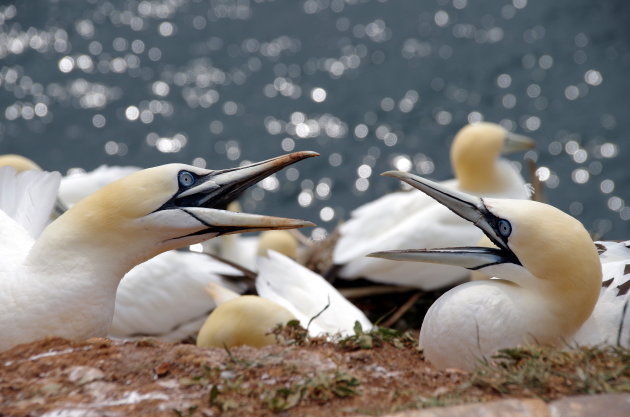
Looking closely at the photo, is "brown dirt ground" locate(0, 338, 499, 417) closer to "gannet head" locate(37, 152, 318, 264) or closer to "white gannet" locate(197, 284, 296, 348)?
"gannet head" locate(37, 152, 318, 264)

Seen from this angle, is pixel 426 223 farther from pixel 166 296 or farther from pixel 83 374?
pixel 83 374

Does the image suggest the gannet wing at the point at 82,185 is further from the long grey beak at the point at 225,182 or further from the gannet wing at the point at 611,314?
the gannet wing at the point at 611,314

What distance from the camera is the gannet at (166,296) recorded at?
6.55 m

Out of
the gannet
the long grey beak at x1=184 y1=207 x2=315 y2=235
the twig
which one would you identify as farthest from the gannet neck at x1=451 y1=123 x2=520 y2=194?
the long grey beak at x1=184 y1=207 x2=315 y2=235

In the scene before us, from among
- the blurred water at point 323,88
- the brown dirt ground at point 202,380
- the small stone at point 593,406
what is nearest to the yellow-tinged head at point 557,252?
the brown dirt ground at point 202,380

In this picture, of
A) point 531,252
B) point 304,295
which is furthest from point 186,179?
point 304,295

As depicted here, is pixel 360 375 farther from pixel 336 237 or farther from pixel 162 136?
pixel 162 136

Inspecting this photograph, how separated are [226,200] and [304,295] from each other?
1.78m

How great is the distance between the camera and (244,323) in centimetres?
485

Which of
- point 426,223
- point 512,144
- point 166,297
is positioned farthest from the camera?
point 512,144

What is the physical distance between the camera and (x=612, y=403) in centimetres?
313

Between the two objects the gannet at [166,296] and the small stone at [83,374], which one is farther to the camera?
the gannet at [166,296]

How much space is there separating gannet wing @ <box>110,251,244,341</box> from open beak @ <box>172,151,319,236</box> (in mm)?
2532

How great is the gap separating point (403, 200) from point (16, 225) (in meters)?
3.83
